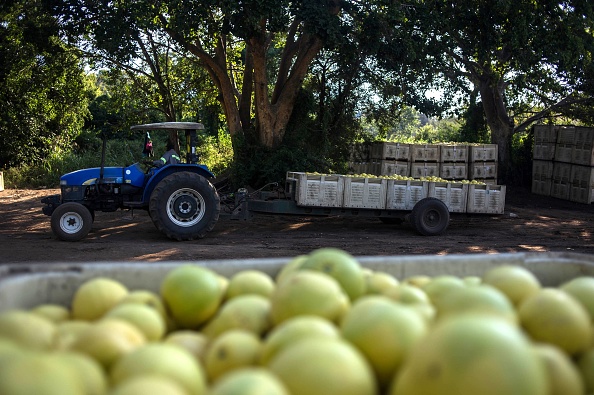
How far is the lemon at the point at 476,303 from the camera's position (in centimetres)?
195

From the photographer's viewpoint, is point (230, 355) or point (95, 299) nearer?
point (230, 355)

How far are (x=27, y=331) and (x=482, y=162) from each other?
61.5 feet

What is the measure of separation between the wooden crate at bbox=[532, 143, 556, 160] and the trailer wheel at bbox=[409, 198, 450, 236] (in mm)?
10400

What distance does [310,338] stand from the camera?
1711 mm

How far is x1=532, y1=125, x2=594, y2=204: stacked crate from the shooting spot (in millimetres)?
19500

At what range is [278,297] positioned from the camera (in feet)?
7.14

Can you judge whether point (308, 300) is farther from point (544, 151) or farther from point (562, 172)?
point (544, 151)

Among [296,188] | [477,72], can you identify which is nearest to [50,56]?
[296,188]

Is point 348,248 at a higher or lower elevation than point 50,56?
lower

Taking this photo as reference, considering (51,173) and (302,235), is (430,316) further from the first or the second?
(51,173)

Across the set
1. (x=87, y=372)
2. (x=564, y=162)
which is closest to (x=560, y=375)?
(x=87, y=372)

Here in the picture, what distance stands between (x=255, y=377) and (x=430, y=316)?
0.91 metres

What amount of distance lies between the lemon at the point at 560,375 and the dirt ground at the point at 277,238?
316 inches

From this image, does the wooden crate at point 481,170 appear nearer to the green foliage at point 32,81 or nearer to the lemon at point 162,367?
the green foliage at point 32,81
